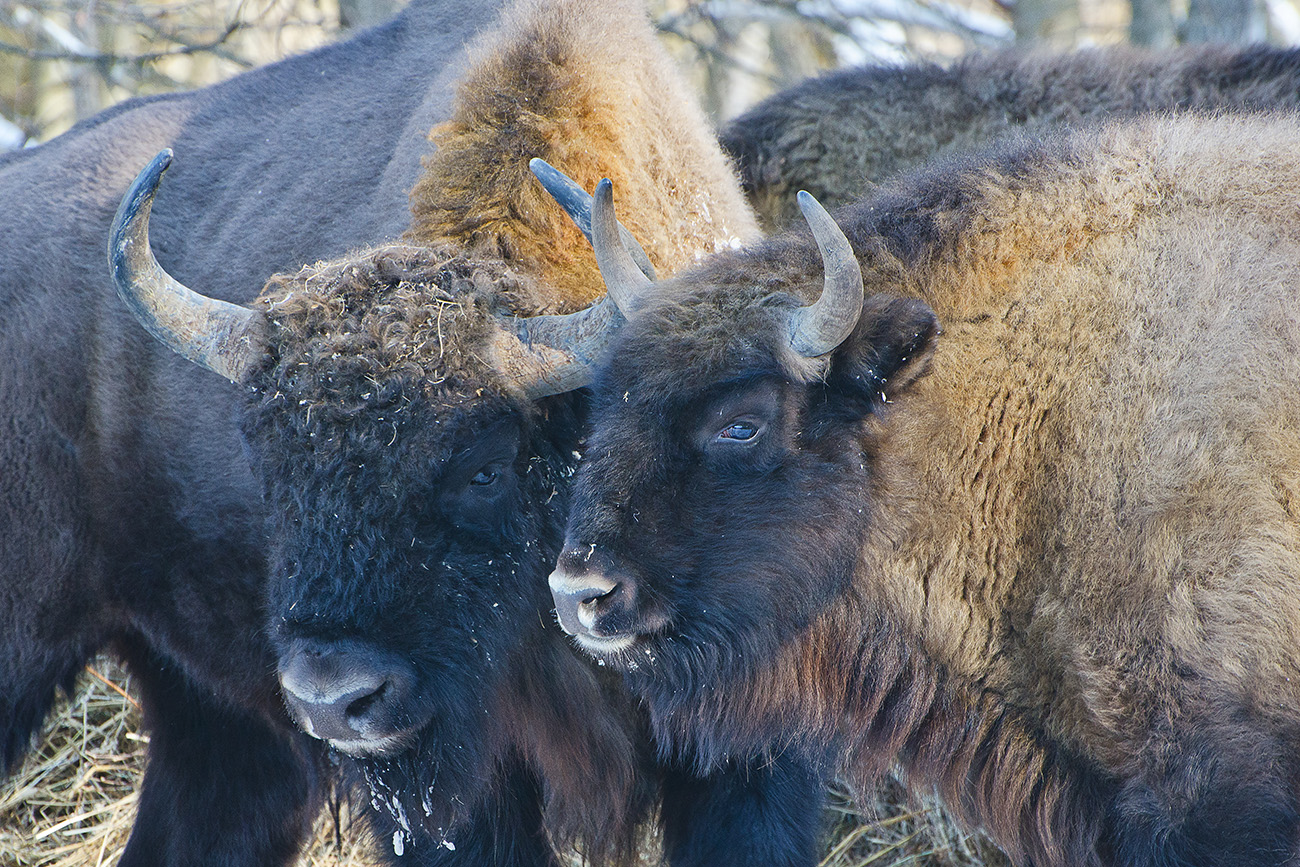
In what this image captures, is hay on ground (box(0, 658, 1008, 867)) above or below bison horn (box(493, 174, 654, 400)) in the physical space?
below

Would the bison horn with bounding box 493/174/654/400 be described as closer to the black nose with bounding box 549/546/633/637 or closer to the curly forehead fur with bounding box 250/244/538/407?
the curly forehead fur with bounding box 250/244/538/407

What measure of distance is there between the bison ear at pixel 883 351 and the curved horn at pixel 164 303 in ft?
6.01

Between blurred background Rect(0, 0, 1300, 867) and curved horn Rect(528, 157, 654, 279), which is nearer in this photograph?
curved horn Rect(528, 157, 654, 279)

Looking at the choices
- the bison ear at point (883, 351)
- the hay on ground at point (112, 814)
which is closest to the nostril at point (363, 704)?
the bison ear at point (883, 351)

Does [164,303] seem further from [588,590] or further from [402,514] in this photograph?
[588,590]

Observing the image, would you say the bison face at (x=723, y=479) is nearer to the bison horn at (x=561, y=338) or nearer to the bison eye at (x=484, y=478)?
the bison horn at (x=561, y=338)

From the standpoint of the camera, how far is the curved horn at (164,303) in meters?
3.91

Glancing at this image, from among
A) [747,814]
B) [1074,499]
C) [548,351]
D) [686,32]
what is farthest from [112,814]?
[686,32]

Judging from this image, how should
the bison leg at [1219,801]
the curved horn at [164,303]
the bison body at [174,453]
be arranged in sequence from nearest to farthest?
the bison leg at [1219,801] → the curved horn at [164,303] → the bison body at [174,453]

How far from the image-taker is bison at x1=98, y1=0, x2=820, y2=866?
354cm

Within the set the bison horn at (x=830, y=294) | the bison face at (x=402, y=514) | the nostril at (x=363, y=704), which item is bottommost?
the nostril at (x=363, y=704)

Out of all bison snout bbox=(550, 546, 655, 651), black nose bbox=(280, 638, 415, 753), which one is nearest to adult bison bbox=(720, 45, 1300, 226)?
bison snout bbox=(550, 546, 655, 651)

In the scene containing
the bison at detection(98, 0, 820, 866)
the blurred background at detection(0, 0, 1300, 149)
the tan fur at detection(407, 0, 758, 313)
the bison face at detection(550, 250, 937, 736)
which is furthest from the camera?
the blurred background at detection(0, 0, 1300, 149)

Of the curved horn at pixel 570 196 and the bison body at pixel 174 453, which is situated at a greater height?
the curved horn at pixel 570 196
